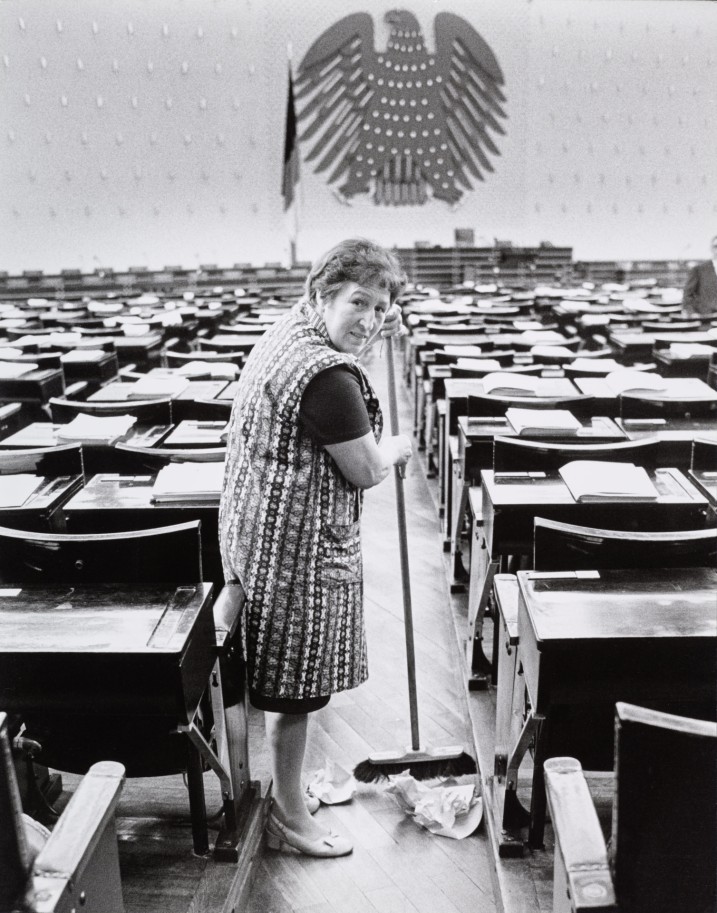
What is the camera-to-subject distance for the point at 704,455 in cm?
249

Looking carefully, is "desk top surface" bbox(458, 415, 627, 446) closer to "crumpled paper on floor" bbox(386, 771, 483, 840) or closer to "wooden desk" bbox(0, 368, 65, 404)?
"crumpled paper on floor" bbox(386, 771, 483, 840)

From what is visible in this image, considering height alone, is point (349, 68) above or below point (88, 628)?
above

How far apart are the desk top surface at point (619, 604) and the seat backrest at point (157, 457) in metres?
1.16

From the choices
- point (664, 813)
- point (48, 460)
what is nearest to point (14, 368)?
point (48, 460)

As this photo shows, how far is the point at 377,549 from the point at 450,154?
463 inches

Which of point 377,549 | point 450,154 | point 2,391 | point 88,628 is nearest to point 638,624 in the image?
point 88,628

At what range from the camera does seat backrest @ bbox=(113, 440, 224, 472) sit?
243cm

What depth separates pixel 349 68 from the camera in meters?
13.5

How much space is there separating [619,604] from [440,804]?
839 mm

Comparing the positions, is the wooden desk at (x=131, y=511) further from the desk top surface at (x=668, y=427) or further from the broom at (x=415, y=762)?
the desk top surface at (x=668, y=427)

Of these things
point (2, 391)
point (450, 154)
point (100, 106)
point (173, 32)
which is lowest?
point (2, 391)

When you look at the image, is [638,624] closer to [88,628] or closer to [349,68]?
[88,628]

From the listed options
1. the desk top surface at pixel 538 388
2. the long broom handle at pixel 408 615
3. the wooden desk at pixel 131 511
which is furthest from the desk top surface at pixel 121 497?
the desk top surface at pixel 538 388

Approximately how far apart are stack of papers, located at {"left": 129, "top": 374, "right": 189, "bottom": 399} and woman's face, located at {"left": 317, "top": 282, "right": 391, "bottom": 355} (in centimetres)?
186
